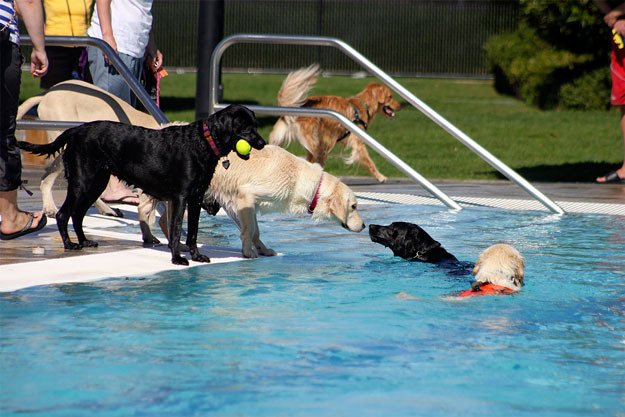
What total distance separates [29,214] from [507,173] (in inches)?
167

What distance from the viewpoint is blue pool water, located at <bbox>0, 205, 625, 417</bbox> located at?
152 inches

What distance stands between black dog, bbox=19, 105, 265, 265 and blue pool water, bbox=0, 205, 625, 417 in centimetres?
47

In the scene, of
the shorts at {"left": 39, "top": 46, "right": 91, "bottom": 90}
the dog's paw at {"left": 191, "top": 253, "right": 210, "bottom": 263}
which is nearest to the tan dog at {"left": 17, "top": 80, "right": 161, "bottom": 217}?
the shorts at {"left": 39, "top": 46, "right": 91, "bottom": 90}

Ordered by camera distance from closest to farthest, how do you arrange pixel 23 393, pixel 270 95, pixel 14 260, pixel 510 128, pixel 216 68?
pixel 23 393, pixel 14 260, pixel 216 68, pixel 510 128, pixel 270 95

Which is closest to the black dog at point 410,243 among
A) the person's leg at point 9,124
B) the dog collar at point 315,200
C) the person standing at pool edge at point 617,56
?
the dog collar at point 315,200

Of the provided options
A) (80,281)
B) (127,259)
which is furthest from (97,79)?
(80,281)

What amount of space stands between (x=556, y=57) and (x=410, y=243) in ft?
56.7

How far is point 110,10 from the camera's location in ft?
27.6

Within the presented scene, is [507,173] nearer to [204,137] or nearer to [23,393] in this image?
[204,137]

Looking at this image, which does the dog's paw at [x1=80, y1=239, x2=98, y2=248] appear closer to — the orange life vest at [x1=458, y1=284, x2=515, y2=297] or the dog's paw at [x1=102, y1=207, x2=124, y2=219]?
the dog's paw at [x1=102, y1=207, x2=124, y2=219]

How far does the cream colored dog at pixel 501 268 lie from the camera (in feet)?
18.8

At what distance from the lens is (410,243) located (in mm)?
6992

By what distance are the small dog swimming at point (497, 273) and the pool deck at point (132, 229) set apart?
5.60ft

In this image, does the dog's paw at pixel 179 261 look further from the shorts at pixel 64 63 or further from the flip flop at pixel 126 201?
the shorts at pixel 64 63
